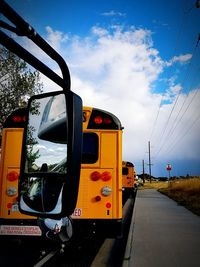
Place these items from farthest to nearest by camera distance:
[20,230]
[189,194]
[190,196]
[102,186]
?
[189,194] < [190,196] < [102,186] < [20,230]

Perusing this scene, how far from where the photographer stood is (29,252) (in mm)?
7316

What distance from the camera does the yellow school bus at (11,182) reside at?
19.0ft

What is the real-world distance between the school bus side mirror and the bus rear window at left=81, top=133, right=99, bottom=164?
4308 millimetres

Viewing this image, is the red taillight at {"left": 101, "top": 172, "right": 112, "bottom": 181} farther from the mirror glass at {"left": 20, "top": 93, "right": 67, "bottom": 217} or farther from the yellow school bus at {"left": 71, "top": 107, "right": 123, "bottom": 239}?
the mirror glass at {"left": 20, "top": 93, "right": 67, "bottom": 217}

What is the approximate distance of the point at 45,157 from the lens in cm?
198

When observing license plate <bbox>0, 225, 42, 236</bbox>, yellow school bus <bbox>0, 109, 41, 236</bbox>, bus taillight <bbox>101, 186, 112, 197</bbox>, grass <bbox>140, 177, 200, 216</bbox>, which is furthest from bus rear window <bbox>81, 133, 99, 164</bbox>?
grass <bbox>140, 177, 200, 216</bbox>

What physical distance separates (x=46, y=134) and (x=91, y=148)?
4.58 meters

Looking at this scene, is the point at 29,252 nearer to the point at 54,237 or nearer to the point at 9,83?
the point at 54,237

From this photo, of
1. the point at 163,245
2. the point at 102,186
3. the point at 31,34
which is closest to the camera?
the point at 31,34

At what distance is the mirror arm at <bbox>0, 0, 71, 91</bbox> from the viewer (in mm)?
1228

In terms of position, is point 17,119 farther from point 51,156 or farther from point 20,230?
point 51,156

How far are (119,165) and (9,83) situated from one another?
2132cm

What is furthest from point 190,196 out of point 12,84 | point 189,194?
point 12,84

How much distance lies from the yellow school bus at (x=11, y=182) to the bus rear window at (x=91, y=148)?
4.28ft
